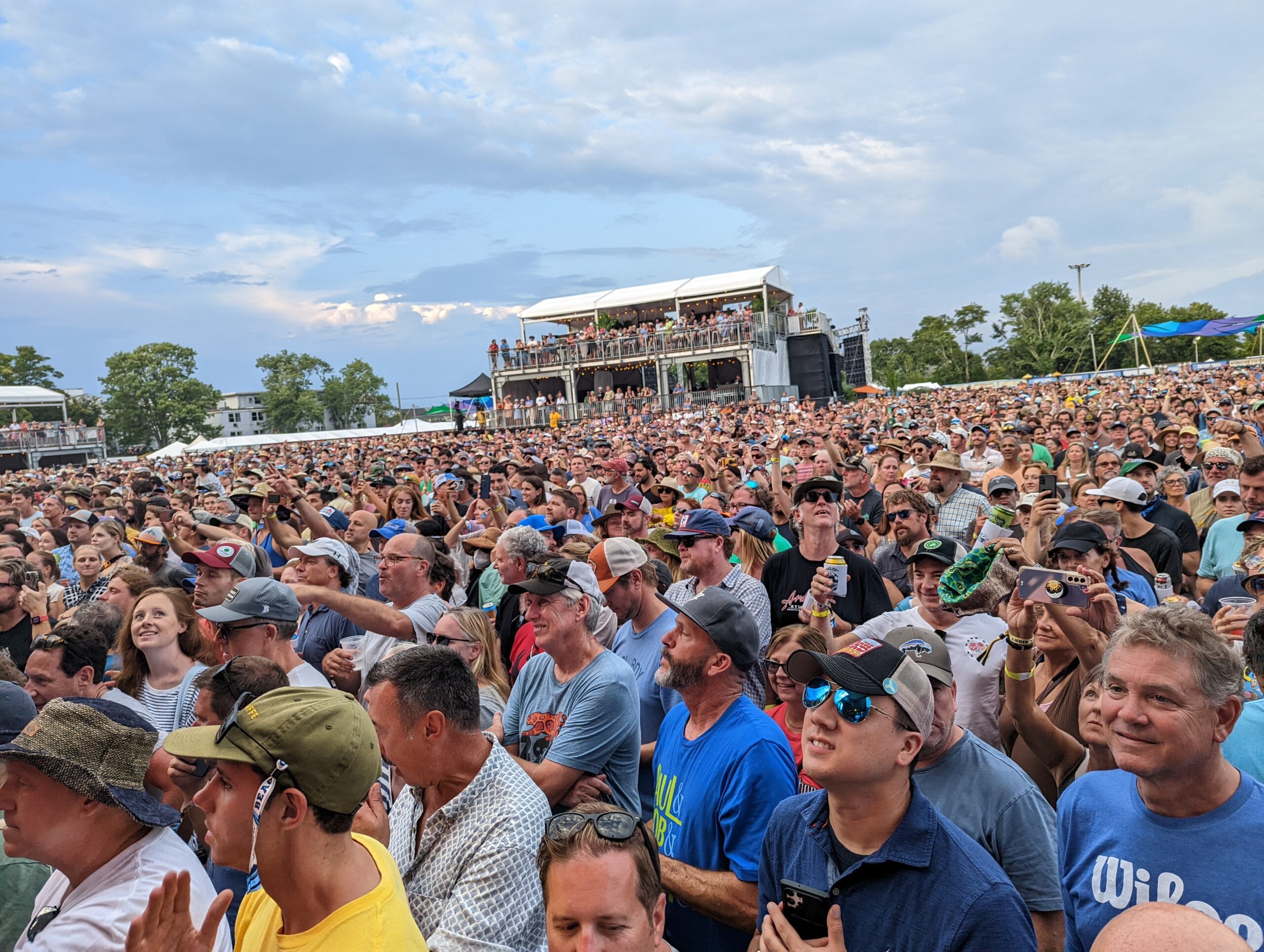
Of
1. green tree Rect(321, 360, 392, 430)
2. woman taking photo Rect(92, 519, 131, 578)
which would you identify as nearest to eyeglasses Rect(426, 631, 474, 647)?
woman taking photo Rect(92, 519, 131, 578)

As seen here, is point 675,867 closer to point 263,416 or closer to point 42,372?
point 42,372

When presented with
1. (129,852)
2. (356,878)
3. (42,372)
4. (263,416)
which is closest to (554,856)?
(356,878)

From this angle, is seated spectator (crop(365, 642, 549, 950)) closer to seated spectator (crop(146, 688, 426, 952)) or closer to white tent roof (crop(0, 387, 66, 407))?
seated spectator (crop(146, 688, 426, 952))

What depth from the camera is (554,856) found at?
1.92m

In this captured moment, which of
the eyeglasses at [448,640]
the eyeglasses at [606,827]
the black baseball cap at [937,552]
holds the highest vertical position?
the black baseball cap at [937,552]

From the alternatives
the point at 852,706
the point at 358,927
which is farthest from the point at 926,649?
the point at 358,927

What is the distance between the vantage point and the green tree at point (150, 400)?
233 ft

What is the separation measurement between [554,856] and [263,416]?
382 feet

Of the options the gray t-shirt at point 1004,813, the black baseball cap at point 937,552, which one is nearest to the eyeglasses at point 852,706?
the gray t-shirt at point 1004,813

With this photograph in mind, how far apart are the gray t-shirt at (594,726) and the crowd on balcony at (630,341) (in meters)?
37.3

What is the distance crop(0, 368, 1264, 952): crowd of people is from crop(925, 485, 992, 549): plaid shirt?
1.17 metres

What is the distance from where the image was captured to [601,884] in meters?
1.84

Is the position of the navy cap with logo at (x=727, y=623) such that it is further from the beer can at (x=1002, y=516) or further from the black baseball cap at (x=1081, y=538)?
the beer can at (x=1002, y=516)

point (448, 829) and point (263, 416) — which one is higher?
point (263, 416)
